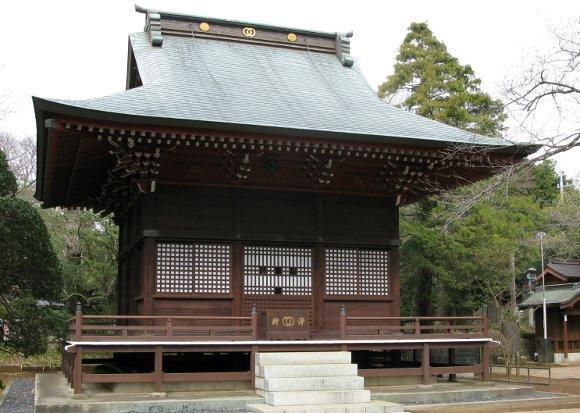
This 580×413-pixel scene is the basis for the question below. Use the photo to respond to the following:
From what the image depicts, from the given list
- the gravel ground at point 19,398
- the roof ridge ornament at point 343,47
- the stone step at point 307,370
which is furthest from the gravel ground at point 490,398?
the roof ridge ornament at point 343,47

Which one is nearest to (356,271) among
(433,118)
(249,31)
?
(249,31)

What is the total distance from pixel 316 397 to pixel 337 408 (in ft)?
1.73

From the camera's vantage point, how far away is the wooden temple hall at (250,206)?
13414 millimetres

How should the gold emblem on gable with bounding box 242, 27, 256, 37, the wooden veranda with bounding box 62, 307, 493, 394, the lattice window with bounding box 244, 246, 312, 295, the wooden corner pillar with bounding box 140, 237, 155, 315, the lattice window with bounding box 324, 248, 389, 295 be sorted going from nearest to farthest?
the wooden veranda with bounding box 62, 307, 493, 394
the wooden corner pillar with bounding box 140, 237, 155, 315
the lattice window with bounding box 244, 246, 312, 295
the lattice window with bounding box 324, 248, 389, 295
the gold emblem on gable with bounding box 242, 27, 256, 37

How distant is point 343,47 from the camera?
67.8 feet

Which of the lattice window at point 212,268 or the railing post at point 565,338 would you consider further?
the railing post at point 565,338

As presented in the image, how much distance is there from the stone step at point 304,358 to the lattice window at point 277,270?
6.66 feet

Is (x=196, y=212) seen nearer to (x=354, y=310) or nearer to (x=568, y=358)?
(x=354, y=310)

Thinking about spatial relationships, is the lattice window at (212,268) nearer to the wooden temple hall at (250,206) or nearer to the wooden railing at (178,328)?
the wooden temple hall at (250,206)

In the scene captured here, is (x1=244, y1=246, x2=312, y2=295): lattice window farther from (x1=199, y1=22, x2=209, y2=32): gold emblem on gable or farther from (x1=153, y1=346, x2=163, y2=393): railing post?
(x1=199, y1=22, x2=209, y2=32): gold emblem on gable

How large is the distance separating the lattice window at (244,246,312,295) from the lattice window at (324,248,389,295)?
1.69 feet

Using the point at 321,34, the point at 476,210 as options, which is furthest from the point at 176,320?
the point at 476,210

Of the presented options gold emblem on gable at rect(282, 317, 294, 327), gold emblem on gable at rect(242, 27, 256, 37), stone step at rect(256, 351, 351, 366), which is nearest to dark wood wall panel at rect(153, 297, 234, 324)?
gold emblem on gable at rect(282, 317, 294, 327)

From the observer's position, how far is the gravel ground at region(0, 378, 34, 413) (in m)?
13.8
